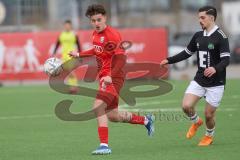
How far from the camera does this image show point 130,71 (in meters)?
29.7

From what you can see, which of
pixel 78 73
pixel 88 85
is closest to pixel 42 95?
pixel 88 85

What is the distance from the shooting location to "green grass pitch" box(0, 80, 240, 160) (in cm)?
1172

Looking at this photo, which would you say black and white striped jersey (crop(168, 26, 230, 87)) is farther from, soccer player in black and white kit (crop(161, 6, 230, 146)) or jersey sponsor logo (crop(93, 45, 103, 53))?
jersey sponsor logo (crop(93, 45, 103, 53))

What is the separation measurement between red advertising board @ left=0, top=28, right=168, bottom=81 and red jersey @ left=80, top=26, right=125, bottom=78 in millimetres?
19292

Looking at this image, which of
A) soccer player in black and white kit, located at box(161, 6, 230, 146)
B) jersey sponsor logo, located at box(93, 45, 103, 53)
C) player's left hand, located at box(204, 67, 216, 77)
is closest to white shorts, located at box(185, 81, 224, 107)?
soccer player in black and white kit, located at box(161, 6, 230, 146)

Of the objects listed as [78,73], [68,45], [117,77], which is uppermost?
[117,77]

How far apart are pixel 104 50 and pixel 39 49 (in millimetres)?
20147

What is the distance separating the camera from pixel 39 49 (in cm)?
3192

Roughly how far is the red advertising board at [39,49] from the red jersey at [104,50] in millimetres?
19292

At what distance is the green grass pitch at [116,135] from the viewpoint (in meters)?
11.7

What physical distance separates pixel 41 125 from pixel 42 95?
905 centimetres

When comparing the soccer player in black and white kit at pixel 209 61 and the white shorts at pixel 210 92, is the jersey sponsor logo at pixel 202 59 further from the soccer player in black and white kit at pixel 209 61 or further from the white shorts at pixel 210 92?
the white shorts at pixel 210 92

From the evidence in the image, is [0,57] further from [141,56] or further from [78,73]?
[141,56]

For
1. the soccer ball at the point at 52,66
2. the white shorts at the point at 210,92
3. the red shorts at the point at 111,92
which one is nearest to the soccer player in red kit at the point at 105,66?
the red shorts at the point at 111,92
